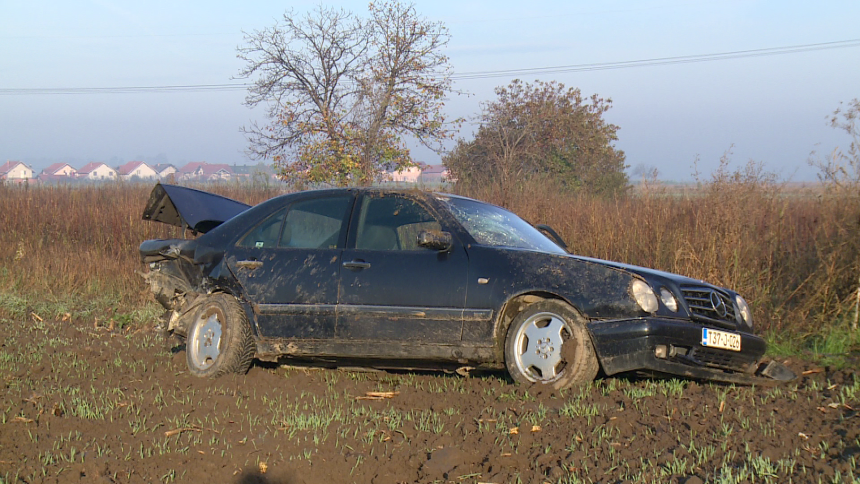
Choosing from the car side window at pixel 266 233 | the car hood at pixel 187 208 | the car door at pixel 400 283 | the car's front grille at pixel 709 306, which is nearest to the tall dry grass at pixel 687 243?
the car's front grille at pixel 709 306

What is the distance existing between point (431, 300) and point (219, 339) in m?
1.95

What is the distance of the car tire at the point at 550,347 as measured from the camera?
225 inches

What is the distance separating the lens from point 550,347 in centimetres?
584

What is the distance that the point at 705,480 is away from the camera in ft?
12.9

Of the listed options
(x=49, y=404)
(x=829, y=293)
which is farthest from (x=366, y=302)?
(x=829, y=293)

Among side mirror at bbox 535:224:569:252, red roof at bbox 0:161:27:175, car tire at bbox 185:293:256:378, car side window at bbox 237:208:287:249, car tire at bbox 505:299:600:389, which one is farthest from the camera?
red roof at bbox 0:161:27:175

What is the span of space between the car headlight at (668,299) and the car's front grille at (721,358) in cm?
32

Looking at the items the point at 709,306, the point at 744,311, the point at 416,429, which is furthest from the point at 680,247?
the point at 416,429

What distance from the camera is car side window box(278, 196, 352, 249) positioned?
22.1ft

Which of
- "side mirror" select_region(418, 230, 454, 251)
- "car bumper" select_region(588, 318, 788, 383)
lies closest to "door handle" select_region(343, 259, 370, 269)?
"side mirror" select_region(418, 230, 454, 251)

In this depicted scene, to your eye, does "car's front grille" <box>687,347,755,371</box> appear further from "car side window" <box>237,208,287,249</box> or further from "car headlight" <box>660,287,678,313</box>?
"car side window" <box>237,208,287,249</box>

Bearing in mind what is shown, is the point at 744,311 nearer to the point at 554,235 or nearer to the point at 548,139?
the point at 554,235

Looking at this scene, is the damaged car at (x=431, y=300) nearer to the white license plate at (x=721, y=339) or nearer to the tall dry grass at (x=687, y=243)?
the white license plate at (x=721, y=339)

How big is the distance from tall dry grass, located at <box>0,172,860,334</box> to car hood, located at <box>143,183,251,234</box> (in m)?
4.41
